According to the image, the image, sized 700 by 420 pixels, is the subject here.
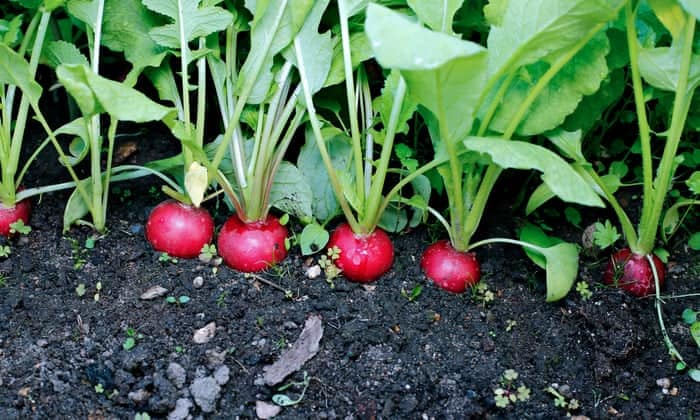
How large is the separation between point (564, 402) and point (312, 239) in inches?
24.5

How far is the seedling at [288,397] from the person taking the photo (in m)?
1.47

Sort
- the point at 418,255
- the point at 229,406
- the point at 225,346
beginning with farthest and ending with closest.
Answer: the point at 418,255, the point at 225,346, the point at 229,406

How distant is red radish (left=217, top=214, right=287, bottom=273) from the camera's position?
1.72m

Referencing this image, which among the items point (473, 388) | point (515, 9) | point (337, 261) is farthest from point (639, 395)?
point (515, 9)

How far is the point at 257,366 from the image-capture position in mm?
1536

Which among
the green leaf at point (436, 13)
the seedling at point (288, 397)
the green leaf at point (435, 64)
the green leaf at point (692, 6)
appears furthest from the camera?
the green leaf at point (436, 13)

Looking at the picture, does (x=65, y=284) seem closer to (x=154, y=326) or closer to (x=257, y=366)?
(x=154, y=326)

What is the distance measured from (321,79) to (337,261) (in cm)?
40

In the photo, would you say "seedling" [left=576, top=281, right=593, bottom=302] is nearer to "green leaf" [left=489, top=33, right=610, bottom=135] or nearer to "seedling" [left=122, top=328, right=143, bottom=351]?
"green leaf" [left=489, top=33, right=610, bottom=135]

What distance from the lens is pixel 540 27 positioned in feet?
4.62

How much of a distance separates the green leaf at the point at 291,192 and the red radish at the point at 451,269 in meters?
0.30

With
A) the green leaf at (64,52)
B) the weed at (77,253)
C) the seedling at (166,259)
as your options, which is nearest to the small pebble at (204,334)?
the seedling at (166,259)

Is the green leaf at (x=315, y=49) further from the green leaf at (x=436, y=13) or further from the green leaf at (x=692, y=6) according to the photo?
the green leaf at (x=692, y=6)

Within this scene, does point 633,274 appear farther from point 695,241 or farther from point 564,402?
point 564,402
